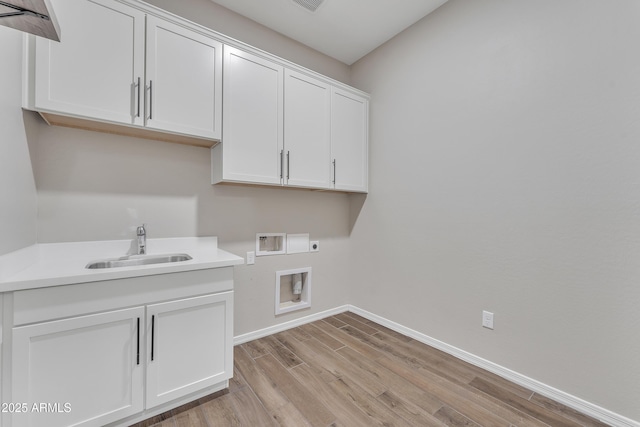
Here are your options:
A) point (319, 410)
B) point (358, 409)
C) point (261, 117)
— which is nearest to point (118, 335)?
point (319, 410)

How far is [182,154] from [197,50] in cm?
73

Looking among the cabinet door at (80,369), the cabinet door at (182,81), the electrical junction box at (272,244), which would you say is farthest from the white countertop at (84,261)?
the cabinet door at (182,81)

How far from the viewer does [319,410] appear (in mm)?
1589

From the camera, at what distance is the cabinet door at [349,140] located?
2.63 m

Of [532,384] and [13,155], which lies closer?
[13,155]

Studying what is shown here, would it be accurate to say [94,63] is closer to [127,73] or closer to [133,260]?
[127,73]

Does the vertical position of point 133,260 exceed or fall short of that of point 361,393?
it exceeds it

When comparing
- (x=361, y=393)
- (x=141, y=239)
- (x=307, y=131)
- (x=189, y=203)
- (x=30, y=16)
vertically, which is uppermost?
(x=307, y=131)

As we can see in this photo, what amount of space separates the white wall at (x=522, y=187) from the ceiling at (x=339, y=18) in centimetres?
16

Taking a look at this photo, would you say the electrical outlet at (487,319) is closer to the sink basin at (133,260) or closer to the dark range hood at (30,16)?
the sink basin at (133,260)

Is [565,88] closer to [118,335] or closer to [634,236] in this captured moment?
[634,236]

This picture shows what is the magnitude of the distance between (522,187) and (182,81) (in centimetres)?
239

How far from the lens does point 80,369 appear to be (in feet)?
4.23

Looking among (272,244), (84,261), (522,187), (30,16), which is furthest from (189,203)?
(522,187)
